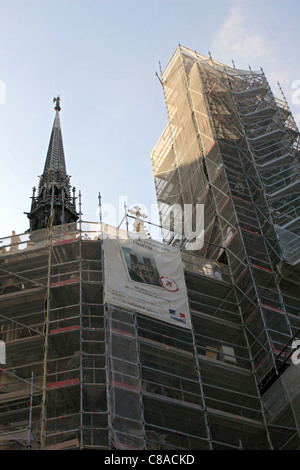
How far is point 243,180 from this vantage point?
119 ft

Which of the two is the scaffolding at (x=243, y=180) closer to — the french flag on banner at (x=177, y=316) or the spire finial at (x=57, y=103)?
the french flag on banner at (x=177, y=316)

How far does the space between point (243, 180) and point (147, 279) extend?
913cm

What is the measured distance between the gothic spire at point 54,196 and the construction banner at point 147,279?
15312 millimetres

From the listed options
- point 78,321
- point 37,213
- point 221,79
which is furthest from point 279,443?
point 37,213

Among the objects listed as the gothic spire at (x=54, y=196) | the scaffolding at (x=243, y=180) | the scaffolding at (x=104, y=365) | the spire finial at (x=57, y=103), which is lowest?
the scaffolding at (x=104, y=365)

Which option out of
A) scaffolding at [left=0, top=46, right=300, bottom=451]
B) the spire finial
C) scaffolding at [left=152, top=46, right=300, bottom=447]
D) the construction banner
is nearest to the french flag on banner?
the construction banner

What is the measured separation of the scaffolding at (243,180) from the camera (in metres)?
30.2

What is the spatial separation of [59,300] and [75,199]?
24719 millimetres

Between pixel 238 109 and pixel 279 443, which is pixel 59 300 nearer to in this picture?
pixel 279 443

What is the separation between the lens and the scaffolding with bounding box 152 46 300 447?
3016 cm

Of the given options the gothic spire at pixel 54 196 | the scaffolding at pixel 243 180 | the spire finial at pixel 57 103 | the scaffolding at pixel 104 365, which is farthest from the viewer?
the spire finial at pixel 57 103

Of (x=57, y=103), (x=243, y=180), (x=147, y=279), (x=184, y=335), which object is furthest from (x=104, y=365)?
(x=57, y=103)

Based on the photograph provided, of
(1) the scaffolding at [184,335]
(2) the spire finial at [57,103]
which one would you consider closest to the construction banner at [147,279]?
(1) the scaffolding at [184,335]

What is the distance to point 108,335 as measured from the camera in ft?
84.8
